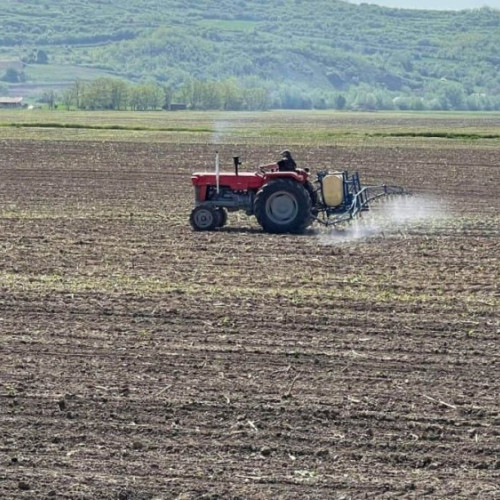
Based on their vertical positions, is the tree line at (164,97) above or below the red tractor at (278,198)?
above

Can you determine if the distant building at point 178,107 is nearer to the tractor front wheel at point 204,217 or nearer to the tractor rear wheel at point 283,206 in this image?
the tractor front wheel at point 204,217

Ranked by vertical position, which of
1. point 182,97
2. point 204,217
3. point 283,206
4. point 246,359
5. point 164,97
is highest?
point 164,97

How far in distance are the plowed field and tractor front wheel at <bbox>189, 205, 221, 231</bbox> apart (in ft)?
0.65

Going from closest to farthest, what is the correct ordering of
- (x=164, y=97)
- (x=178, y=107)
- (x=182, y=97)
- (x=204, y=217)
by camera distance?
(x=204, y=217) → (x=178, y=107) → (x=182, y=97) → (x=164, y=97)

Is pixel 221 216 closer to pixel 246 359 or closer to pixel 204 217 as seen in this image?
pixel 204 217

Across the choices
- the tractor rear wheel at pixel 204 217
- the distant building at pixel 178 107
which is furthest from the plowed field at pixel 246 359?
the distant building at pixel 178 107

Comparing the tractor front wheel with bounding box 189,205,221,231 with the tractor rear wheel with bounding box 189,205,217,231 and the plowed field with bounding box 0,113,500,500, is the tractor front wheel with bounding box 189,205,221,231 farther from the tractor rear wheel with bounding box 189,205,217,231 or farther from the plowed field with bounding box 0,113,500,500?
the plowed field with bounding box 0,113,500,500

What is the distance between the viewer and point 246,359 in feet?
36.8

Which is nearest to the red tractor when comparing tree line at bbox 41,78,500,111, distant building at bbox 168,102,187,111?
tree line at bbox 41,78,500,111

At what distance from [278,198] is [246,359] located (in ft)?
26.2

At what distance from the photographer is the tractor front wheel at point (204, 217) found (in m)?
19.7

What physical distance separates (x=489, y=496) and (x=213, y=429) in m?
2.15

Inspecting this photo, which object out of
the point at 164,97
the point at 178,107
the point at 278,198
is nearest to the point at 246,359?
the point at 278,198

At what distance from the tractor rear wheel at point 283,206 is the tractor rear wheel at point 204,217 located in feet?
2.67
